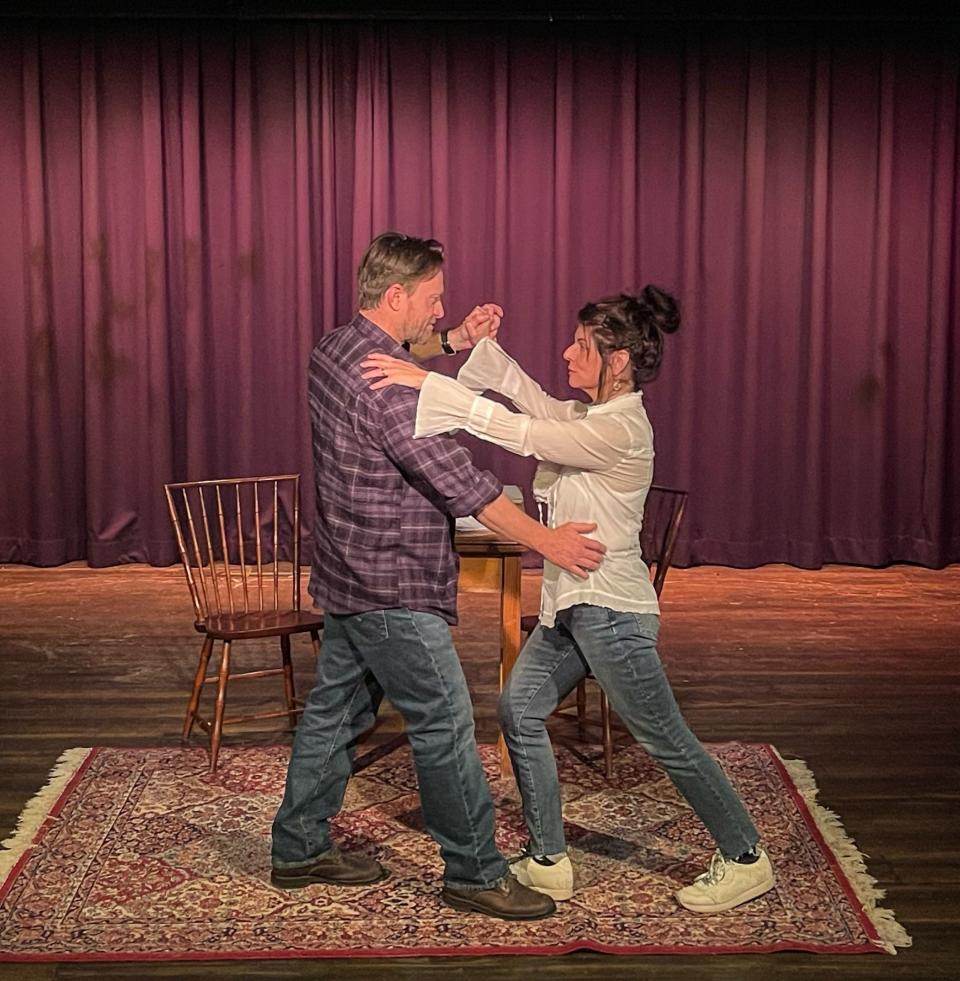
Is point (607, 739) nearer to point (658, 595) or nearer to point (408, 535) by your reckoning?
point (658, 595)

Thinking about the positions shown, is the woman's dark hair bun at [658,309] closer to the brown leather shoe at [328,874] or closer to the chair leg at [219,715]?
the brown leather shoe at [328,874]

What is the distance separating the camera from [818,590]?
679 centimetres

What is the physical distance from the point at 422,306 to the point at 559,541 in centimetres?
Result: 56

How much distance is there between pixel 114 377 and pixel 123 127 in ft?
3.66

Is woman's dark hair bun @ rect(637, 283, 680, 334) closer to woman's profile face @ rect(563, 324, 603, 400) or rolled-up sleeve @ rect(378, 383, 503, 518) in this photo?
woman's profile face @ rect(563, 324, 603, 400)

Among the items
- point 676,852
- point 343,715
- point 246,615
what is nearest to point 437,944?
point 343,715

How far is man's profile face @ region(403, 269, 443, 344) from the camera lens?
3250 mm

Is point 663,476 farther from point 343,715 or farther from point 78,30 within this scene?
point 343,715

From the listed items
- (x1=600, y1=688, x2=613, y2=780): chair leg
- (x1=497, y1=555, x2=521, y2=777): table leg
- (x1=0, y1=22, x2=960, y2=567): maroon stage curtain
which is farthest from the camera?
(x1=0, y1=22, x2=960, y2=567): maroon stage curtain

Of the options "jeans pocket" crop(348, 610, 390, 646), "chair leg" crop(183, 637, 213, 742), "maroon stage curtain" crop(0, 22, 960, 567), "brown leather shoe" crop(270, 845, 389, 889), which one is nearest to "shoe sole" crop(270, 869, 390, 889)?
"brown leather shoe" crop(270, 845, 389, 889)

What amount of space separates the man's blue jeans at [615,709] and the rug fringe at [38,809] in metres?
1.23

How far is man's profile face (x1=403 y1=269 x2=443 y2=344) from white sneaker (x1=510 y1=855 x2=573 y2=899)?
1171 millimetres

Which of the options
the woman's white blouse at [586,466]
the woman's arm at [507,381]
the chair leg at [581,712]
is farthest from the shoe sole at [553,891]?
the chair leg at [581,712]

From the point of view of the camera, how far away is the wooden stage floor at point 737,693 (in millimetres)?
3189
